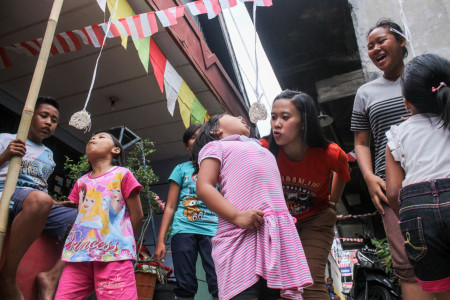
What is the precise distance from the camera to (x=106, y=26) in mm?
3805

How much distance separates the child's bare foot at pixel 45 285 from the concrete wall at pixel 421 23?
3.97m

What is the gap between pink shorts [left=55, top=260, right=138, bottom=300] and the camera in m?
2.24

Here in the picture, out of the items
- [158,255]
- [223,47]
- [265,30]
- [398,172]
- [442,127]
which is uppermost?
[223,47]

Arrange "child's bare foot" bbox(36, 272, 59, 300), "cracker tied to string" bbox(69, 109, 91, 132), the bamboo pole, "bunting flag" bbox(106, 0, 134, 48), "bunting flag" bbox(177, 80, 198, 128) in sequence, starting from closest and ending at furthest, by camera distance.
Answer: the bamboo pole → "child's bare foot" bbox(36, 272, 59, 300) → "cracker tied to string" bbox(69, 109, 91, 132) → "bunting flag" bbox(106, 0, 134, 48) → "bunting flag" bbox(177, 80, 198, 128)

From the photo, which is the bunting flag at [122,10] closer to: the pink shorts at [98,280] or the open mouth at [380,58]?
the pink shorts at [98,280]

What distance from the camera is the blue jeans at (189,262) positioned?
274 cm

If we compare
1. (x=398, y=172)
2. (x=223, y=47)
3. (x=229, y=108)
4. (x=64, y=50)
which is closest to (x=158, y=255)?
(x=398, y=172)

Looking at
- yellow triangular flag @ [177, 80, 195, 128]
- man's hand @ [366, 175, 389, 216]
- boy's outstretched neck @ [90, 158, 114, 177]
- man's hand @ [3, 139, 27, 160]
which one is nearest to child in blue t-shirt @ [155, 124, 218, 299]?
boy's outstretched neck @ [90, 158, 114, 177]

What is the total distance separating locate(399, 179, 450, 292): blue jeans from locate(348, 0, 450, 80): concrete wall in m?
3.10

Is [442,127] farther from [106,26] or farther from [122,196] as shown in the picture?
[106,26]

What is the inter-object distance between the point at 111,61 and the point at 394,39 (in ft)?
12.1

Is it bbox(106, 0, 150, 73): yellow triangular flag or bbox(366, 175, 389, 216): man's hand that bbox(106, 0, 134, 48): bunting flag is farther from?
bbox(366, 175, 389, 216): man's hand

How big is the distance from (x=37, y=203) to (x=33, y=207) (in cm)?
3

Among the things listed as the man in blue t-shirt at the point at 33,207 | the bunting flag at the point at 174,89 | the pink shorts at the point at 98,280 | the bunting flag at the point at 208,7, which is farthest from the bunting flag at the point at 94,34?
the pink shorts at the point at 98,280
